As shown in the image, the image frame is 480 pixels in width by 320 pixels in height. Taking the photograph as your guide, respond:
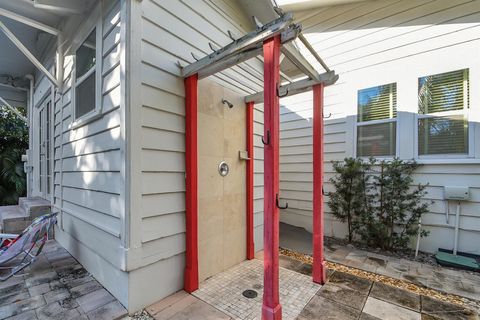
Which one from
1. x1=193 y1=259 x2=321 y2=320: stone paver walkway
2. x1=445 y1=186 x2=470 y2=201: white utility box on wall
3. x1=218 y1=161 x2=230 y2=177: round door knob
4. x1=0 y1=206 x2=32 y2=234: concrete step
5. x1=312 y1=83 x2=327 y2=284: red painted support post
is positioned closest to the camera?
x1=193 y1=259 x2=321 y2=320: stone paver walkway

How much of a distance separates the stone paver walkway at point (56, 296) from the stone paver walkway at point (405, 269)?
278cm

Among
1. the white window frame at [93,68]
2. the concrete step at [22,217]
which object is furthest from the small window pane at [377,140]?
the concrete step at [22,217]

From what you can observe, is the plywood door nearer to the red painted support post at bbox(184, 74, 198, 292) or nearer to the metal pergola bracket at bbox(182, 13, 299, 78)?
the red painted support post at bbox(184, 74, 198, 292)

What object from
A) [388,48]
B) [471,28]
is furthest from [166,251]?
[471,28]

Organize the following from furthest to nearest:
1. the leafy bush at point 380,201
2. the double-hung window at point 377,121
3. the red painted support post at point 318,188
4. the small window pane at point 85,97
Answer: the double-hung window at point 377,121 → the leafy bush at point 380,201 → the small window pane at point 85,97 → the red painted support post at point 318,188

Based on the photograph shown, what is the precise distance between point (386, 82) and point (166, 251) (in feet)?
14.2

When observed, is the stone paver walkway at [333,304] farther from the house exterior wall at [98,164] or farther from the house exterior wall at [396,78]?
the house exterior wall at [396,78]

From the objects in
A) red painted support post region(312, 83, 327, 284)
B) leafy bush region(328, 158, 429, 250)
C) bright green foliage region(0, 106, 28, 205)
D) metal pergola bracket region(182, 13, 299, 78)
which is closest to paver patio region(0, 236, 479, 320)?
red painted support post region(312, 83, 327, 284)

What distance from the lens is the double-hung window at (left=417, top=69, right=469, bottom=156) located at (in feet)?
10.9

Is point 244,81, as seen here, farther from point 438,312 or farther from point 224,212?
point 438,312

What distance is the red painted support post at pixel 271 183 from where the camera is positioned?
69.1 inches

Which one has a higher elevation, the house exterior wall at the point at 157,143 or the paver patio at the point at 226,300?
the house exterior wall at the point at 157,143

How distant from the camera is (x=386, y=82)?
12.8 ft

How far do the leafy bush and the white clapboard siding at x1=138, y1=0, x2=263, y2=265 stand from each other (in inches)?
117
